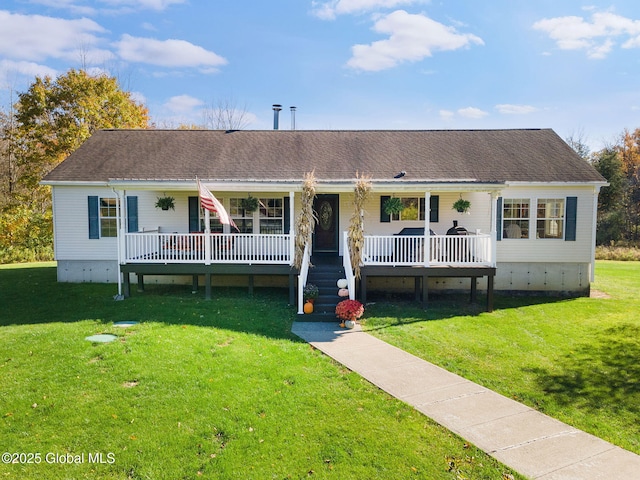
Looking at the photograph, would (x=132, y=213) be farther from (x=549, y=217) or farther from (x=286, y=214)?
(x=549, y=217)

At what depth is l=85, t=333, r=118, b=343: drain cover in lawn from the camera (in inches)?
291

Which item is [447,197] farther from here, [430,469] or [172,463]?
[172,463]

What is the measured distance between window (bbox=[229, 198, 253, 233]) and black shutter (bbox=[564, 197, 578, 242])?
10569 millimetres

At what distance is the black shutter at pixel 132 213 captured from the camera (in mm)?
13633

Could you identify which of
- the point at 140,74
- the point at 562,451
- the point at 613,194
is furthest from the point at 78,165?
the point at 613,194

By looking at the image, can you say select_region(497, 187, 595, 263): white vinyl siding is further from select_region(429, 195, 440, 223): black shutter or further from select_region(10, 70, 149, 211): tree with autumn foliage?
select_region(10, 70, 149, 211): tree with autumn foliage

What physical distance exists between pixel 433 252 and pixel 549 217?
4916 millimetres

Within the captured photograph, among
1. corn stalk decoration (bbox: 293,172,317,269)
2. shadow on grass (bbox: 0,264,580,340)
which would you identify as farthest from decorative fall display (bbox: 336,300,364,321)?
corn stalk decoration (bbox: 293,172,317,269)

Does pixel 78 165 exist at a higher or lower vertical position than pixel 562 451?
higher

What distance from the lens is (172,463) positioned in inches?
165

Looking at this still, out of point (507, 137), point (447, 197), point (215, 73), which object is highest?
point (215, 73)

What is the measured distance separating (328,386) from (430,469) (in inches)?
84.5

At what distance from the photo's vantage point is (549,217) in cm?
1316

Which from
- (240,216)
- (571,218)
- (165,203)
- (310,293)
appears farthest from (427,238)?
(165,203)
